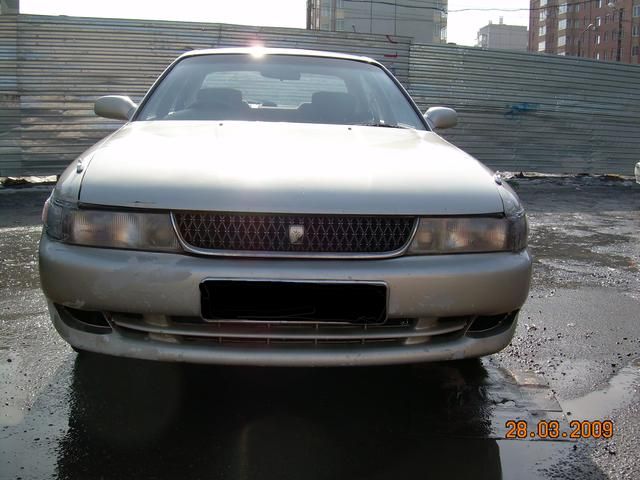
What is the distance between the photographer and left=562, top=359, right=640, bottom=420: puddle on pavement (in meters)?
2.47

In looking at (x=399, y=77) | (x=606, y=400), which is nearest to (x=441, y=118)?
(x=606, y=400)

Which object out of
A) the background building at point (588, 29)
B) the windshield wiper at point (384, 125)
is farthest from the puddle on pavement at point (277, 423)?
the background building at point (588, 29)

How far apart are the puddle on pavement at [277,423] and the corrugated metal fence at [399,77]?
8257 millimetres

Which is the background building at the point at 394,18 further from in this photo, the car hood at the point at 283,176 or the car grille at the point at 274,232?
the car grille at the point at 274,232

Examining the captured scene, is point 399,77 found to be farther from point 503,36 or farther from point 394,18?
point 503,36

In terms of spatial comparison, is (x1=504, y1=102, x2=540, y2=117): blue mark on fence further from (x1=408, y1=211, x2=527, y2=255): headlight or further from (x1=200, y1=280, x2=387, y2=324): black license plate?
(x1=200, y1=280, x2=387, y2=324): black license plate

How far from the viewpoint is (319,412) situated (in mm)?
2393

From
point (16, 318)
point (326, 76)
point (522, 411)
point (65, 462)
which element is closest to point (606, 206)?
point (326, 76)

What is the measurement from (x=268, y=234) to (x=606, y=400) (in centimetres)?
161

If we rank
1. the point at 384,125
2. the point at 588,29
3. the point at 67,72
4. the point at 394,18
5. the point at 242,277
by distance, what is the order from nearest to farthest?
1. the point at 242,277
2. the point at 384,125
3. the point at 67,72
4. the point at 394,18
5. the point at 588,29

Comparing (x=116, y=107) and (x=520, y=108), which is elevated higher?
(x=520, y=108)

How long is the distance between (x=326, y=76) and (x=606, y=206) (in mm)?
6846

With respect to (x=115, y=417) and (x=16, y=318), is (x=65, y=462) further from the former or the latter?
(x=16, y=318)

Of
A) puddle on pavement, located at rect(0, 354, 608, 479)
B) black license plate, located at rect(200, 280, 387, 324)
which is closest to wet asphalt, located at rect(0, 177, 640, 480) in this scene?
puddle on pavement, located at rect(0, 354, 608, 479)
